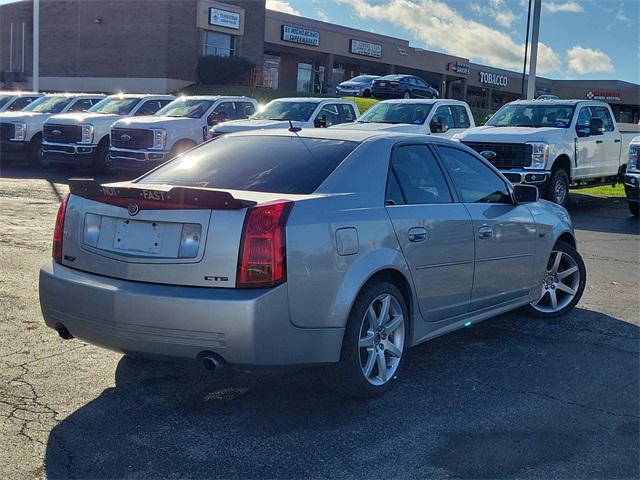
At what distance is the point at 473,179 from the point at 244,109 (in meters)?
14.3

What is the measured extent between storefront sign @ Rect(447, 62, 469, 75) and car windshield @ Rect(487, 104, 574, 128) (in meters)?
51.0

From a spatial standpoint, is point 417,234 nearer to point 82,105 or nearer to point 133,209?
point 133,209

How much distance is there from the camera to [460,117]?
17.5m

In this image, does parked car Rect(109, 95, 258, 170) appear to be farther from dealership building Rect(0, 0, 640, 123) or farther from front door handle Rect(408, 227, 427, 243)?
dealership building Rect(0, 0, 640, 123)

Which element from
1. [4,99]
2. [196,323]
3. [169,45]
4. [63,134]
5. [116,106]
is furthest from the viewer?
[169,45]

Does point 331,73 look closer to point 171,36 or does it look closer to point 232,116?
point 171,36

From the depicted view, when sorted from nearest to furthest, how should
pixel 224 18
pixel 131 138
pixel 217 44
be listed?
pixel 131 138 < pixel 224 18 < pixel 217 44

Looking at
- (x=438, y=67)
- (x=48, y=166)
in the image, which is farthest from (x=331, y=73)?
(x=48, y=166)

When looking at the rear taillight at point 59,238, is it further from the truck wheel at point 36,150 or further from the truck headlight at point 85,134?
the truck wheel at point 36,150

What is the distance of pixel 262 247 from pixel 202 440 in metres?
1.07

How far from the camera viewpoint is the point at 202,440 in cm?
410

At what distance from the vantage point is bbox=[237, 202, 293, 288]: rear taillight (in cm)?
411

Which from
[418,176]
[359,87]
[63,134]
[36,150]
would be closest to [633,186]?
[418,176]

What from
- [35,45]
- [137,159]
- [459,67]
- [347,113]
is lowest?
[137,159]
